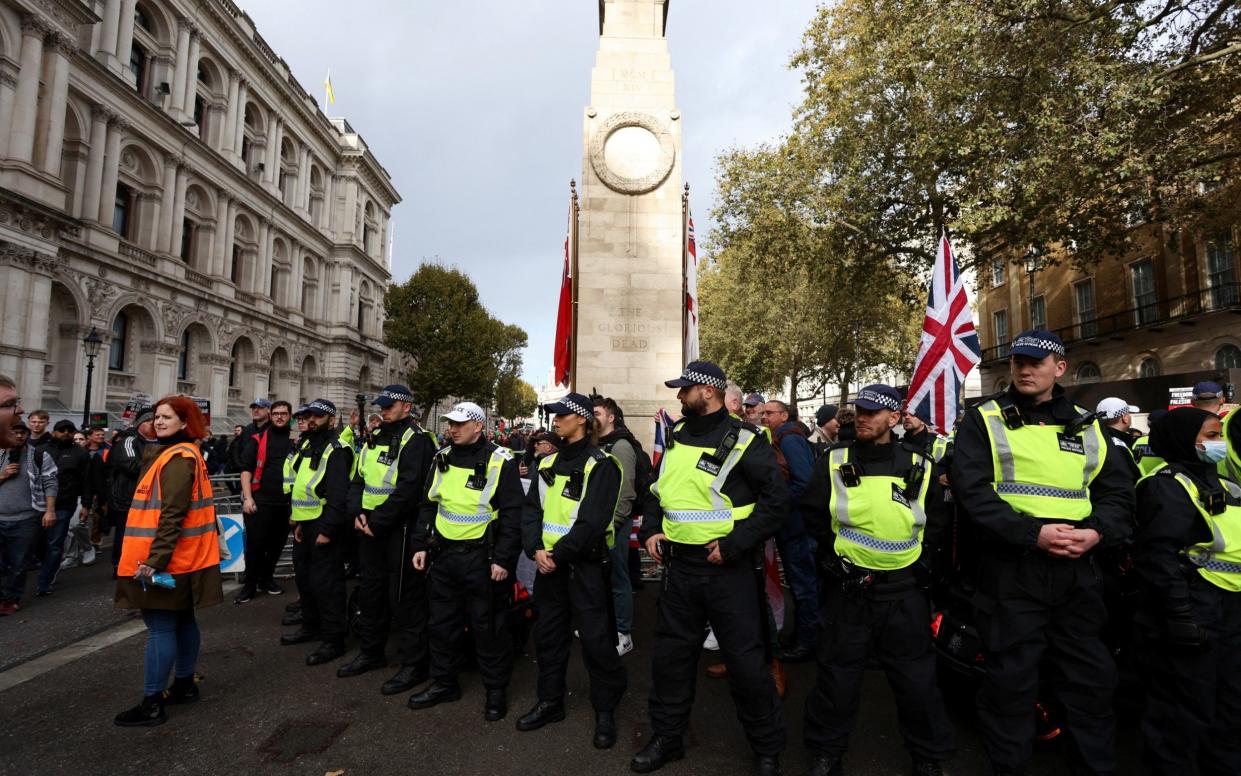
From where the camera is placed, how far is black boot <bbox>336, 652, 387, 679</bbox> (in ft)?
15.1

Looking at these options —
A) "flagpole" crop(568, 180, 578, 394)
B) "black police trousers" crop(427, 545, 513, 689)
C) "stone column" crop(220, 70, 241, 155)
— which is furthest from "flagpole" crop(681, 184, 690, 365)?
"stone column" crop(220, 70, 241, 155)

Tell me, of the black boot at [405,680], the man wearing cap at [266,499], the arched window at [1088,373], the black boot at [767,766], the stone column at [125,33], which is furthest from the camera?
the arched window at [1088,373]

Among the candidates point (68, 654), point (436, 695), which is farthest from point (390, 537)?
point (68, 654)

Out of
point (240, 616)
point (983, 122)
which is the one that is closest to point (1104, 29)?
point (983, 122)

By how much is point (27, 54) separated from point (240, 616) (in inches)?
929

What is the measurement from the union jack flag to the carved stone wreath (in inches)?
220

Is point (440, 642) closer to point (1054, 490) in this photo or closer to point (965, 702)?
point (965, 702)

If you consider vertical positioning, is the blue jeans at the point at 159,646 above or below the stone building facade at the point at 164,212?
below

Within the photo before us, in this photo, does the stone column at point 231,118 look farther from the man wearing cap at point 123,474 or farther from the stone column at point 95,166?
the man wearing cap at point 123,474

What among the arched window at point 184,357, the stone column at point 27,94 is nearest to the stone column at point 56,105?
the stone column at point 27,94

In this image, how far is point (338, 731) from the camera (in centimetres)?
373

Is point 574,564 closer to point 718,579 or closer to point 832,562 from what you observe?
point 718,579

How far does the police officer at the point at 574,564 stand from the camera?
144 inches

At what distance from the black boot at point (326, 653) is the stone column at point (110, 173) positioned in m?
27.0
